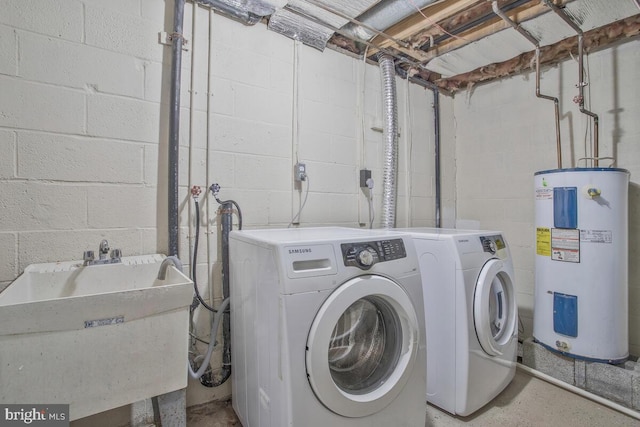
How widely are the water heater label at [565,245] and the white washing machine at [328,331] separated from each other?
1.17m

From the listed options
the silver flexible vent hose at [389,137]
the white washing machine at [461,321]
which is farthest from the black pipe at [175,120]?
the silver flexible vent hose at [389,137]

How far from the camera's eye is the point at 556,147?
2.38 m

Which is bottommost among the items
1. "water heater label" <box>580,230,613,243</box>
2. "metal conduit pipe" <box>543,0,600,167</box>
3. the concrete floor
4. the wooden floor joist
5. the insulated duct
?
the concrete floor

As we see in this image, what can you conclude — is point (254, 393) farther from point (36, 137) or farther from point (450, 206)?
point (450, 206)

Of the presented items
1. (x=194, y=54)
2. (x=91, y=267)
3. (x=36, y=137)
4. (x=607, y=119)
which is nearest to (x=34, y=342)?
(x=91, y=267)

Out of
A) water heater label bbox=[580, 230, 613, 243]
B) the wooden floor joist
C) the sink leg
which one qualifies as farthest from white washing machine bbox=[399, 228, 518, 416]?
the wooden floor joist

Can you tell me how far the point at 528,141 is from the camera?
2559mm

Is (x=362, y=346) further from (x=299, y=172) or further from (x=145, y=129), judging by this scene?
(x=145, y=129)

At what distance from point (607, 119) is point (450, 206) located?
1.29 meters

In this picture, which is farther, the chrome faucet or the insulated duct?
the insulated duct

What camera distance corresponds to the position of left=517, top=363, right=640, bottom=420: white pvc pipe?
164cm

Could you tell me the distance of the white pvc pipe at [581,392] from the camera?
64.4 inches

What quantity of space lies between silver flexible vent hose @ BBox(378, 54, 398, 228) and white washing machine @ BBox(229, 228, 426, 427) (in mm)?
1029

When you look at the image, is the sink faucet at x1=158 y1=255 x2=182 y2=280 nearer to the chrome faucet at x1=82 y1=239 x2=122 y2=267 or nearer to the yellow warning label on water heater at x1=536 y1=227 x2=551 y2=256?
the chrome faucet at x1=82 y1=239 x2=122 y2=267
